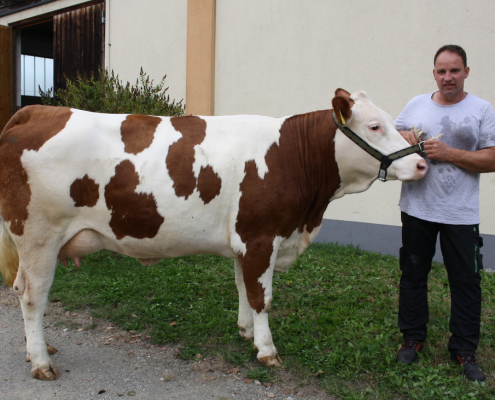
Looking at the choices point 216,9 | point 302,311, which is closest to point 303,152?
point 302,311

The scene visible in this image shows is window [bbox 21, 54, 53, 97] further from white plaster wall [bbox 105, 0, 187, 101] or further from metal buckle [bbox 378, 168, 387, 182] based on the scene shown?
metal buckle [bbox 378, 168, 387, 182]

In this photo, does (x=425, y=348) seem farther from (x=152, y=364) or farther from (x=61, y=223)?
(x=61, y=223)

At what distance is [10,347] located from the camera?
358 centimetres

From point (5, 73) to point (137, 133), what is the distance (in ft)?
28.7

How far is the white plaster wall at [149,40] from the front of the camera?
7.85 m

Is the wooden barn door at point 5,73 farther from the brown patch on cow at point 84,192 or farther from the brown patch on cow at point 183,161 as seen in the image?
the brown patch on cow at point 183,161

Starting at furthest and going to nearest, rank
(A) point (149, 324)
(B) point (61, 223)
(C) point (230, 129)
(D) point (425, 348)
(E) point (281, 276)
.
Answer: (E) point (281, 276) < (A) point (149, 324) < (D) point (425, 348) < (C) point (230, 129) < (B) point (61, 223)

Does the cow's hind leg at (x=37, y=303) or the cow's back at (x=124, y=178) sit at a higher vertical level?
the cow's back at (x=124, y=178)

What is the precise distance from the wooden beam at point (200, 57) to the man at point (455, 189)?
15.7 feet

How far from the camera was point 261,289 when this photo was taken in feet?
10.5

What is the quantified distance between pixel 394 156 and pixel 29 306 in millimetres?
2603

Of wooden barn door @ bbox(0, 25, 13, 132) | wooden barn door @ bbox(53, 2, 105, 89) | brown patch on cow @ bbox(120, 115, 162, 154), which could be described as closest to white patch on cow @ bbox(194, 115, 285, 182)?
brown patch on cow @ bbox(120, 115, 162, 154)

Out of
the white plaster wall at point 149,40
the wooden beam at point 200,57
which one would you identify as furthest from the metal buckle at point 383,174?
the white plaster wall at point 149,40

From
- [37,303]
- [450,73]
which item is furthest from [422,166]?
[37,303]
